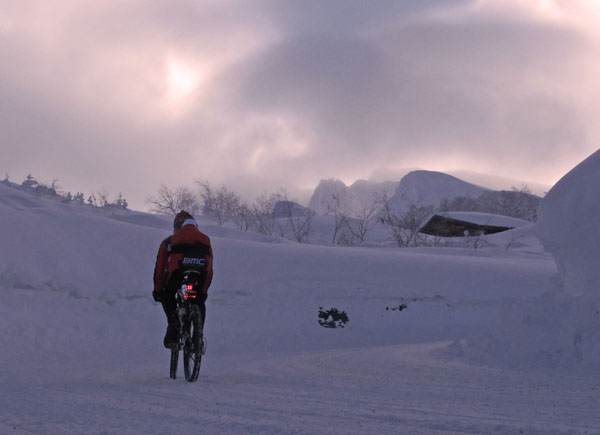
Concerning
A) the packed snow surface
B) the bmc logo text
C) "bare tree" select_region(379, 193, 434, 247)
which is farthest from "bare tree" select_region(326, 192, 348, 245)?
the bmc logo text

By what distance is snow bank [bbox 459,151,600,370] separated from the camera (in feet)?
30.0

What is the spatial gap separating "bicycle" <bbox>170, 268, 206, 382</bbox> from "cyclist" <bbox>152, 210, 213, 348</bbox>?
61 millimetres

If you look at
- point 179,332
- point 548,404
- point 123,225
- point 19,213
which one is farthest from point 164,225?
point 548,404

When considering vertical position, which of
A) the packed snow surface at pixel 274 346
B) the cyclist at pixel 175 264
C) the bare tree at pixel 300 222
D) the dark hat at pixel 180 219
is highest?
the bare tree at pixel 300 222

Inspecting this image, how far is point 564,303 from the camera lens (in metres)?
9.81

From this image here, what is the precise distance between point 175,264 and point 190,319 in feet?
2.00

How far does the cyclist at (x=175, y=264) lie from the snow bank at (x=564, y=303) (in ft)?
14.3

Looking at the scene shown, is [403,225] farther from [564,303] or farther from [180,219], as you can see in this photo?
[180,219]

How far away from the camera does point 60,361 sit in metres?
10.4

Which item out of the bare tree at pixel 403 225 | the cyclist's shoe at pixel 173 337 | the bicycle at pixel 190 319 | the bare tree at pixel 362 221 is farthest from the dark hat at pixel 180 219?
the bare tree at pixel 362 221

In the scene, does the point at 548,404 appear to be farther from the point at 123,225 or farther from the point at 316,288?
the point at 123,225

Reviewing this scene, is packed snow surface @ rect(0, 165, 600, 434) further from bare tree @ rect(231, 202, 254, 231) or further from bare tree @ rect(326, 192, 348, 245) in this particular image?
bare tree @ rect(231, 202, 254, 231)

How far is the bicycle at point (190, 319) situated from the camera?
741cm

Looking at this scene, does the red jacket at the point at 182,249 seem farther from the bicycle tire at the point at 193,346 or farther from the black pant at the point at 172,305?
the bicycle tire at the point at 193,346
